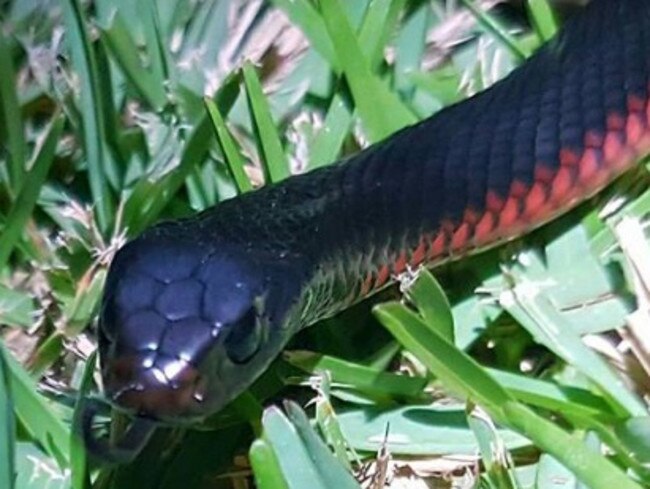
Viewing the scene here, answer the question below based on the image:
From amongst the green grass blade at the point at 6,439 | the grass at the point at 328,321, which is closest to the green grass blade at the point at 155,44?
the grass at the point at 328,321

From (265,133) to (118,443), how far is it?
0.44m

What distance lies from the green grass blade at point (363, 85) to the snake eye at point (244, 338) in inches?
17.7

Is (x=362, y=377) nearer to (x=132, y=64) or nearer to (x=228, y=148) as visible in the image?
(x=228, y=148)

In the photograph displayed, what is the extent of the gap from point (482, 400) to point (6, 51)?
0.72 meters

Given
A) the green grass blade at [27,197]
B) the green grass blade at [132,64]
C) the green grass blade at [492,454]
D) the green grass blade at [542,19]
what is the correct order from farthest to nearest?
the green grass blade at [542,19] → the green grass blade at [132,64] → the green grass blade at [27,197] → the green grass blade at [492,454]

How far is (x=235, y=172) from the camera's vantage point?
180cm

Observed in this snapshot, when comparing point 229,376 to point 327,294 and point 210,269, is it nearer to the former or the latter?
point 210,269

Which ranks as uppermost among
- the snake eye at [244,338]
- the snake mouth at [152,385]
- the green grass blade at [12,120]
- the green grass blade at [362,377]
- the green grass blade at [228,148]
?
the green grass blade at [12,120]

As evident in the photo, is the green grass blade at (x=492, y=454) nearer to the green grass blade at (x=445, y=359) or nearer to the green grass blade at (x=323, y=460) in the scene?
the green grass blade at (x=445, y=359)

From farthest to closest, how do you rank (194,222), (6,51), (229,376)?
(6,51)
(194,222)
(229,376)

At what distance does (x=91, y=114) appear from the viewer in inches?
72.7

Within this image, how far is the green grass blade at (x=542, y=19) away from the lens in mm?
1999

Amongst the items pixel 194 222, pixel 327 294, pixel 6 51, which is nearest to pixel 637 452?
pixel 327 294

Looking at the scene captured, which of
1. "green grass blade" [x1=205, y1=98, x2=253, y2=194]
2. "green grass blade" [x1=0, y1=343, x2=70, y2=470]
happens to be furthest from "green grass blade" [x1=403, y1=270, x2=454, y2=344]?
"green grass blade" [x1=0, y1=343, x2=70, y2=470]
